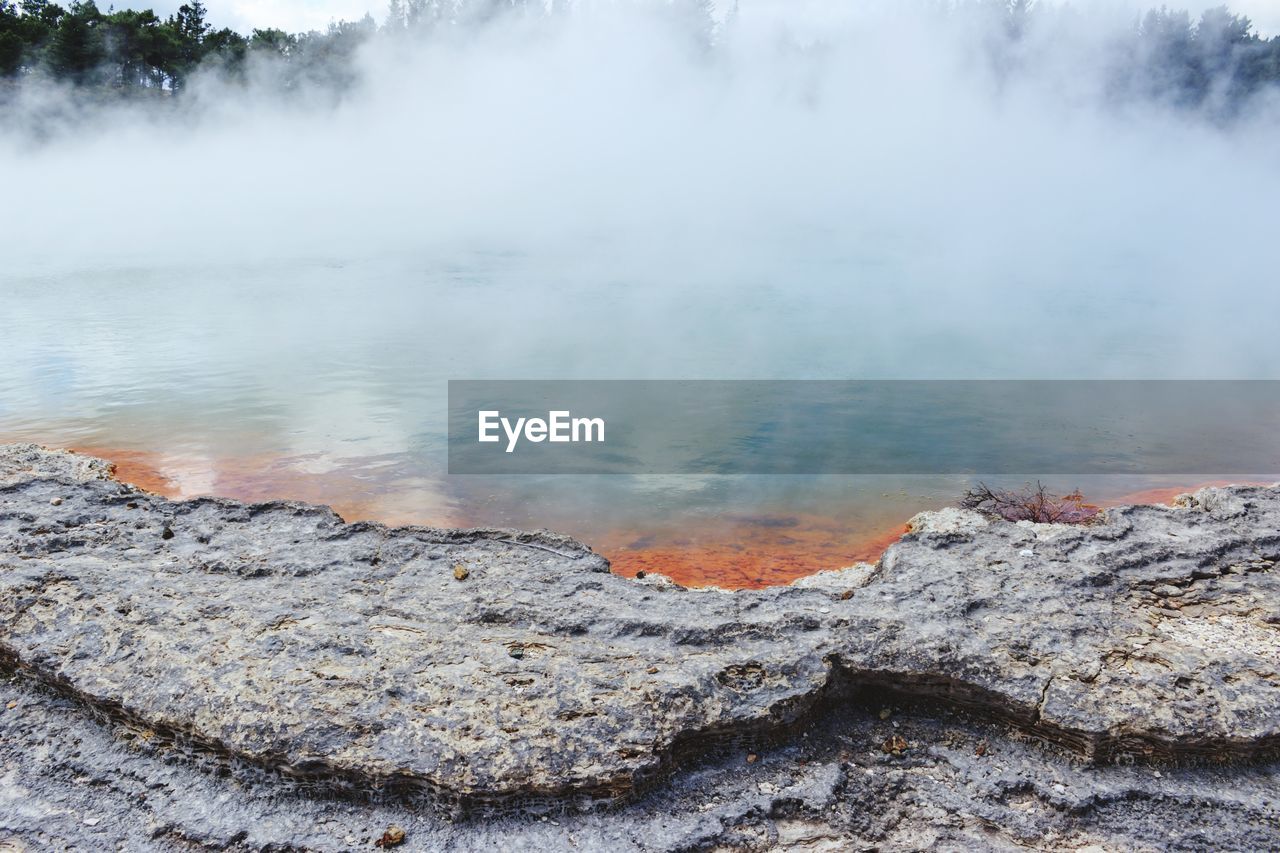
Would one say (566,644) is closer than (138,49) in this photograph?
Yes

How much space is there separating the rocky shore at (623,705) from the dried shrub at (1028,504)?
1.38 m

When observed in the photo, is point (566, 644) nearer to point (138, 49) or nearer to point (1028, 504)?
point (1028, 504)

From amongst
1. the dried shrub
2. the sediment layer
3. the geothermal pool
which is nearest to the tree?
the geothermal pool

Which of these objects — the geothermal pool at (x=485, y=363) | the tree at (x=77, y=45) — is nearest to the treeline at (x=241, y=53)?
the tree at (x=77, y=45)

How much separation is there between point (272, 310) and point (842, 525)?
292 inches

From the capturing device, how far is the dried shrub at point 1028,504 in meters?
4.03

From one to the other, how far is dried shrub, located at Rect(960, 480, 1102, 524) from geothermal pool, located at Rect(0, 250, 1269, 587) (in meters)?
0.18

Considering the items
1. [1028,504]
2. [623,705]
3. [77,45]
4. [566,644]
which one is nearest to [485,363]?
[1028,504]

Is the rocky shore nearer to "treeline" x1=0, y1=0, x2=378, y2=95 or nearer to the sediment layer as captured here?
the sediment layer

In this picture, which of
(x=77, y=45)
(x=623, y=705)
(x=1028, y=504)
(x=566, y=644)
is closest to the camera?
(x=623, y=705)

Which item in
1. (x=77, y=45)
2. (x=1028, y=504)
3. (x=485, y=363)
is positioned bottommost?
(x=1028, y=504)

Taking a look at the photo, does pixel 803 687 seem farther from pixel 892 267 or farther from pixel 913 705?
pixel 892 267

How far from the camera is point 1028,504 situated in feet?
13.7

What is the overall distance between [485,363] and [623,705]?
18.3 ft
